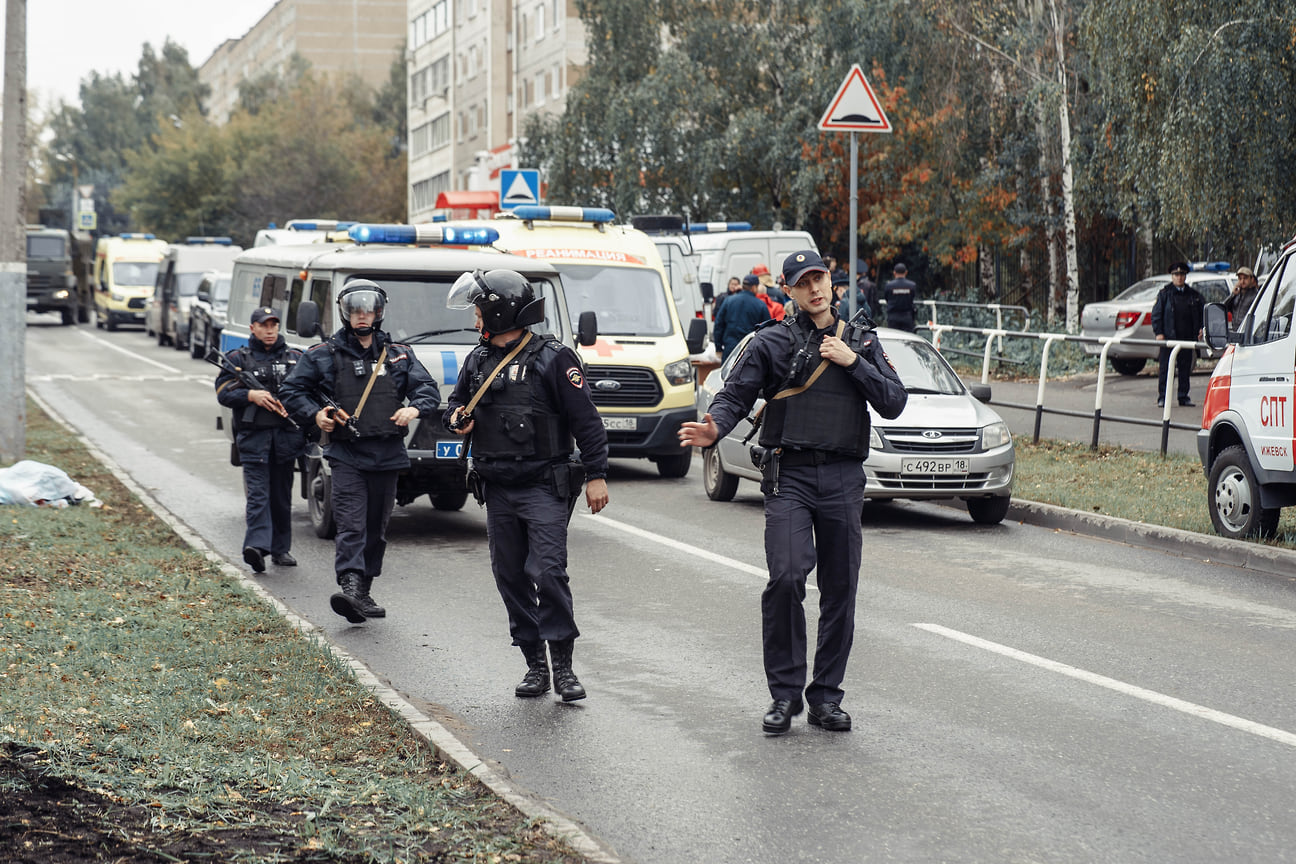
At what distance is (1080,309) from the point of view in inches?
1293

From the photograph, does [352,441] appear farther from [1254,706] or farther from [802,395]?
[1254,706]

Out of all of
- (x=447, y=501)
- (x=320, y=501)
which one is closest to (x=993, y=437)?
(x=447, y=501)

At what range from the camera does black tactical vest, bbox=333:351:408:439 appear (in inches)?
348

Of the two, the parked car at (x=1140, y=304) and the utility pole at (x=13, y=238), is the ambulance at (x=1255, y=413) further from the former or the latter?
the parked car at (x=1140, y=304)

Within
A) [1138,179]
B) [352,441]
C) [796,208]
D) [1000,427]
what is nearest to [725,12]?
[796,208]

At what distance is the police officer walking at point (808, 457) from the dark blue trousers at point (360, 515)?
2973 mm

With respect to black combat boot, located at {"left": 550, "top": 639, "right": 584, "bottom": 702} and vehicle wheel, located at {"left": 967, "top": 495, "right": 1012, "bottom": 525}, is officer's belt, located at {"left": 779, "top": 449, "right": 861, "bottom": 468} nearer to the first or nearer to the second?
black combat boot, located at {"left": 550, "top": 639, "right": 584, "bottom": 702}

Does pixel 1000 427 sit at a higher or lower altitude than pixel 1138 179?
lower

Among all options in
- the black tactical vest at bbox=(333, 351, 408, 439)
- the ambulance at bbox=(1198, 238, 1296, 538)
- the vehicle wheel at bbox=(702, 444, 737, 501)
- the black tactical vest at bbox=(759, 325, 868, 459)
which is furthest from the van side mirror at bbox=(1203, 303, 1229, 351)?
the black tactical vest at bbox=(333, 351, 408, 439)

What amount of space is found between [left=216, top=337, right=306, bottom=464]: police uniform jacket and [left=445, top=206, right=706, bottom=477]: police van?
5122 mm

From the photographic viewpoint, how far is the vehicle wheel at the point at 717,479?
14109mm

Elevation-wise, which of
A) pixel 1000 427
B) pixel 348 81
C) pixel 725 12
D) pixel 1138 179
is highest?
pixel 348 81

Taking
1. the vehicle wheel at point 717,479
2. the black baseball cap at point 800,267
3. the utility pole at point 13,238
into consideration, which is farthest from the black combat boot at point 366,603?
the utility pole at point 13,238

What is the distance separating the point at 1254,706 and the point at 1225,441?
5.09 meters
